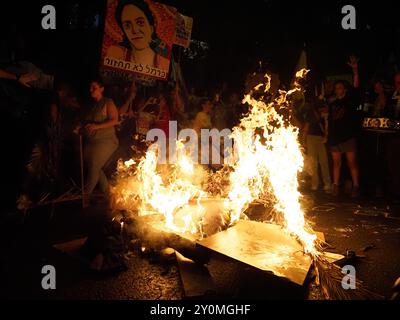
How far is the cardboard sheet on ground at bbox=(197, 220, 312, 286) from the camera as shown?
159 inches

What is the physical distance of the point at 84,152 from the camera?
25.4 feet

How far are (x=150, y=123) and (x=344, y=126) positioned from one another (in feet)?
16.3

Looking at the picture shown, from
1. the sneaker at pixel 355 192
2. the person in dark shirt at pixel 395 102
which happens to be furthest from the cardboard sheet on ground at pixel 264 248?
the person in dark shirt at pixel 395 102

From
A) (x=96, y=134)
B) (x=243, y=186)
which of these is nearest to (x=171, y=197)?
(x=243, y=186)

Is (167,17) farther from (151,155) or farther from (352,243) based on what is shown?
(352,243)

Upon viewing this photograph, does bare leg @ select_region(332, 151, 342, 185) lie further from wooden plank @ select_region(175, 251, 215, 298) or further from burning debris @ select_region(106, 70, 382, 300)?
wooden plank @ select_region(175, 251, 215, 298)

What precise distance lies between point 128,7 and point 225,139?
15.3ft

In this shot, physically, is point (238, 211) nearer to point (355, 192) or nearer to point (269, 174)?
point (269, 174)

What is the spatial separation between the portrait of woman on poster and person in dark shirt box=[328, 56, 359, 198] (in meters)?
4.58

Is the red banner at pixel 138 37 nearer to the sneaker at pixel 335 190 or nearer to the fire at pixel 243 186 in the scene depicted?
the fire at pixel 243 186

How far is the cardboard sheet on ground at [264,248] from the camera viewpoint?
404 cm

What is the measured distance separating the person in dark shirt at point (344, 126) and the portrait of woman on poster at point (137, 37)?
180 inches

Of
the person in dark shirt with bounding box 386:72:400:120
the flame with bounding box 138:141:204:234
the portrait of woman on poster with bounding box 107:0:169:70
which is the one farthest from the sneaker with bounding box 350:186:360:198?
the portrait of woman on poster with bounding box 107:0:169:70
